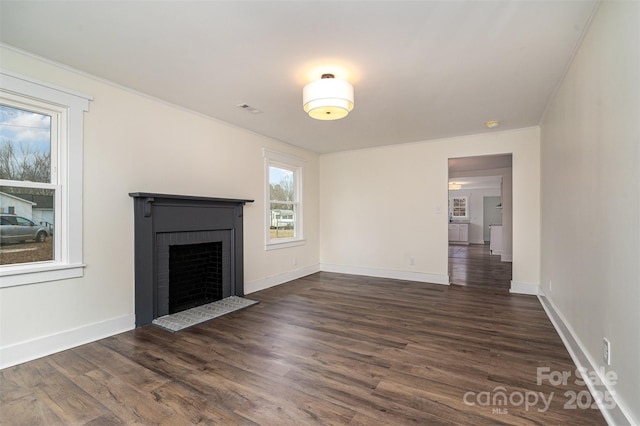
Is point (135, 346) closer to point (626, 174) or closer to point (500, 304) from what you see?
point (626, 174)

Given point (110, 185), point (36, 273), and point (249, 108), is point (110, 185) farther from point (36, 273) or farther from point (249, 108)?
point (249, 108)

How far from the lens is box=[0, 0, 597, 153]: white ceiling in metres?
1.87

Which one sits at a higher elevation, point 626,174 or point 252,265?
point 626,174

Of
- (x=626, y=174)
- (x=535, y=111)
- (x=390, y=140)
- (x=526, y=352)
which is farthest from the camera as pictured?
(x=390, y=140)

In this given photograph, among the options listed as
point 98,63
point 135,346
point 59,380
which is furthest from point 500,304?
point 98,63

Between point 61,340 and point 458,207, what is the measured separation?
13047mm

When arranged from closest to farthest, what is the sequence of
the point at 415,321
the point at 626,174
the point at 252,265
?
1. the point at 626,174
2. the point at 415,321
3. the point at 252,265

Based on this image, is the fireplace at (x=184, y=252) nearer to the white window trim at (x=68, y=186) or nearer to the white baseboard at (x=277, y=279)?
the white baseboard at (x=277, y=279)

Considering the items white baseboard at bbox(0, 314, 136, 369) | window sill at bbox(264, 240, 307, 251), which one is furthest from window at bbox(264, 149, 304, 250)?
white baseboard at bbox(0, 314, 136, 369)

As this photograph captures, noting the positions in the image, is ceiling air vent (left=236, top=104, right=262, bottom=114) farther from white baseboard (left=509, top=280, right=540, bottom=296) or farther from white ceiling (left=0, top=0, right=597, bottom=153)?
white baseboard (left=509, top=280, right=540, bottom=296)

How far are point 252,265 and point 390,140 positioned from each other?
304 cm

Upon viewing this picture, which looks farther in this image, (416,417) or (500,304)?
(500,304)

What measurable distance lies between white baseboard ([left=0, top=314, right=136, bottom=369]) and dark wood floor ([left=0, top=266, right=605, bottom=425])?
83 millimetres

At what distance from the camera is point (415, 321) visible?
326cm
